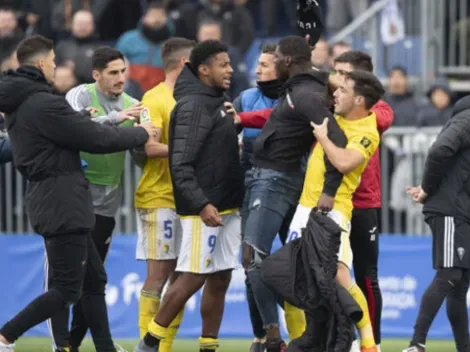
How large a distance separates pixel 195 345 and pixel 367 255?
2.80 meters

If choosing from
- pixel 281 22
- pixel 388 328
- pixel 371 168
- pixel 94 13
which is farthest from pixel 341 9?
pixel 371 168

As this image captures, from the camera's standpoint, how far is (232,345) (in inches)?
505

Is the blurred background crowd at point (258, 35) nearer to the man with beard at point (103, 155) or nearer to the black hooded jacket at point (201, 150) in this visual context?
the man with beard at point (103, 155)

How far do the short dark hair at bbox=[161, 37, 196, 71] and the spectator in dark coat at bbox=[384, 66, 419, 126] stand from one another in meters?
4.89

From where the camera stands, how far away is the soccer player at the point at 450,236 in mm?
10664

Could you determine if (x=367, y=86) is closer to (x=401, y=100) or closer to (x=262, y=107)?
(x=262, y=107)

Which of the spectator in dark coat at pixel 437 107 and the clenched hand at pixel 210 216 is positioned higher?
the spectator in dark coat at pixel 437 107

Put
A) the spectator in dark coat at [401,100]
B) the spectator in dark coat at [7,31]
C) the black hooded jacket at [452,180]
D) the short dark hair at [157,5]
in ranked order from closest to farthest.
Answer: the black hooded jacket at [452,180], the spectator in dark coat at [401,100], the spectator in dark coat at [7,31], the short dark hair at [157,5]

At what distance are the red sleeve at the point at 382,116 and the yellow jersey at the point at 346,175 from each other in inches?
15.2

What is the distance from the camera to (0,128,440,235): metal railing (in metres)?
14.2

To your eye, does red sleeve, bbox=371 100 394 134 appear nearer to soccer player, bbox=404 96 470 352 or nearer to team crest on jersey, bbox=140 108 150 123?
soccer player, bbox=404 96 470 352

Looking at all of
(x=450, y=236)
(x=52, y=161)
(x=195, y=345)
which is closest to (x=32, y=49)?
(x=52, y=161)

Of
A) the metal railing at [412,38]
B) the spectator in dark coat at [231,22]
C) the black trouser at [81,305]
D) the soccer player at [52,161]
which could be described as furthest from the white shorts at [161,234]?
the metal railing at [412,38]

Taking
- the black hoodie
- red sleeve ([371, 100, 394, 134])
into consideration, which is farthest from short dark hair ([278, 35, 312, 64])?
red sleeve ([371, 100, 394, 134])
